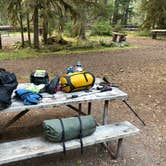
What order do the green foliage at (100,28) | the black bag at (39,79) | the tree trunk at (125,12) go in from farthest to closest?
the tree trunk at (125,12)
the green foliage at (100,28)
the black bag at (39,79)

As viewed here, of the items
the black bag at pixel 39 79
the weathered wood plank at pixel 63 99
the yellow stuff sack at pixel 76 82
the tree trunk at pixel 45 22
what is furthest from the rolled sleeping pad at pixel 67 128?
the tree trunk at pixel 45 22

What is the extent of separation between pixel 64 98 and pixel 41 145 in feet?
A: 2.04

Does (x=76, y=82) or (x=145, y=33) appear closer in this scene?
(x=76, y=82)

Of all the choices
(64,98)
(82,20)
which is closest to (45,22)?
(82,20)

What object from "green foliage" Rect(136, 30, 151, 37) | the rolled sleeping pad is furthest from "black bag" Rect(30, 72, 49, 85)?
"green foliage" Rect(136, 30, 151, 37)

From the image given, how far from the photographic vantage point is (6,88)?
275cm

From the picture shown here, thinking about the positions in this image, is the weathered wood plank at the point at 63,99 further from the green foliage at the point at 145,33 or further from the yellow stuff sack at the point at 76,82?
Answer: the green foliage at the point at 145,33

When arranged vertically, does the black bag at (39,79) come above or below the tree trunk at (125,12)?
below

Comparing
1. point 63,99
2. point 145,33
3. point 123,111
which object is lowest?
point 123,111

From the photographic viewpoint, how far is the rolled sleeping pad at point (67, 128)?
8.84 ft

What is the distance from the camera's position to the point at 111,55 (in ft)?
32.8

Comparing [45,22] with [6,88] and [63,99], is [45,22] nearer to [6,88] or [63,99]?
[63,99]

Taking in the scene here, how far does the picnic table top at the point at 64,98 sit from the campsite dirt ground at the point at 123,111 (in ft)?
2.49

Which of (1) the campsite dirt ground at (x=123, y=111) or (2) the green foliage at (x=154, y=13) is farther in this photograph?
(2) the green foliage at (x=154, y=13)
